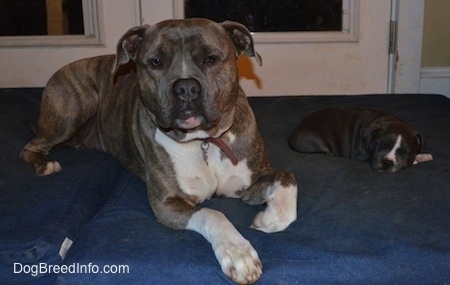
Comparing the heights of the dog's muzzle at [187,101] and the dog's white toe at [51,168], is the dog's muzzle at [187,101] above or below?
above

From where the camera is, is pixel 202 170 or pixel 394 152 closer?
pixel 202 170

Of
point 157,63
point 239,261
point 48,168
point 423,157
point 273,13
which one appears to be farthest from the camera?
point 273,13

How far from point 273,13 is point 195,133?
2.12 meters

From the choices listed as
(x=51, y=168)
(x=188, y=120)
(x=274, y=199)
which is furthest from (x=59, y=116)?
(x=274, y=199)

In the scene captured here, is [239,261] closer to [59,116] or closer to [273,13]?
[59,116]

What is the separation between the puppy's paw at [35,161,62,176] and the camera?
259 cm

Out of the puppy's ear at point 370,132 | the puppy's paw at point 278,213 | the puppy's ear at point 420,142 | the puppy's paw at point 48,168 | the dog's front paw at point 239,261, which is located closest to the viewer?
the dog's front paw at point 239,261

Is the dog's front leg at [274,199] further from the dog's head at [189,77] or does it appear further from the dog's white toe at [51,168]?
the dog's white toe at [51,168]

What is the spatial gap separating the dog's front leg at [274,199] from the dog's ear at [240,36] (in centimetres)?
53

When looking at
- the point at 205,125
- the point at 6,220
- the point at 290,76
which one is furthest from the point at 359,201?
the point at 290,76

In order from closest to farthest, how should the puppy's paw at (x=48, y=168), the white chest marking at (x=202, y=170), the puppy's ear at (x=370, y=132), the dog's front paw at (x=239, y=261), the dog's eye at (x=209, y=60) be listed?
the dog's front paw at (x=239, y=261) → the dog's eye at (x=209, y=60) → the white chest marking at (x=202, y=170) → the puppy's paw at (x=48, y=168) → the puppy's ear at (x=370, y=132)

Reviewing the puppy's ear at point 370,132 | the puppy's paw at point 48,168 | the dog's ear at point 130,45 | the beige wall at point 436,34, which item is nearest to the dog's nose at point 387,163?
the puppy's ear at point 370,132

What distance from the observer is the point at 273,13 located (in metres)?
4.19

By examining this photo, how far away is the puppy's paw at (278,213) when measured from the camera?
6.90 feet
